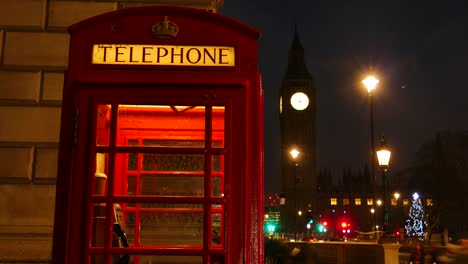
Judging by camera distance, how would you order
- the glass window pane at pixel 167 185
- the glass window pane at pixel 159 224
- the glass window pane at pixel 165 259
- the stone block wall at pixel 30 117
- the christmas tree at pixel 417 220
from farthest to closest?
the christmas tree at pixel 417 220
the stone block wall at pixel 30 117
the glass window pane at pixel 159 224
the glass window pane at pixel 167 185
the glass window pane at pixel 165 259

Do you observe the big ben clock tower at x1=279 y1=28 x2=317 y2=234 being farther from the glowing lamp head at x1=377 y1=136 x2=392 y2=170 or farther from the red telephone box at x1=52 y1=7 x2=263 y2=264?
the red telephone box at x1=52 y1=7 x2=263 y2=264

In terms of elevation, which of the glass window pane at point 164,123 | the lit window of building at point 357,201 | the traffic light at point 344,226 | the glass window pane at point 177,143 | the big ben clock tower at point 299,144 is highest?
the big ben clock tower at point 299,144

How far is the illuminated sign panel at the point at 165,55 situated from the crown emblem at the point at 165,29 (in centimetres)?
8

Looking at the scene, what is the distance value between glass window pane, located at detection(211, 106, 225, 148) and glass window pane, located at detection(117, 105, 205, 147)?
0.10 metres

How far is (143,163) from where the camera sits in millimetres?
4504

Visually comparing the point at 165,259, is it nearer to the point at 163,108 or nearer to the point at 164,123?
the point at 164,123

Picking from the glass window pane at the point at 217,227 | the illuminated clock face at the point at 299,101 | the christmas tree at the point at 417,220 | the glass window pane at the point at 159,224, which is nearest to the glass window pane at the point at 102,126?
the glass window pane at the point at 217,227

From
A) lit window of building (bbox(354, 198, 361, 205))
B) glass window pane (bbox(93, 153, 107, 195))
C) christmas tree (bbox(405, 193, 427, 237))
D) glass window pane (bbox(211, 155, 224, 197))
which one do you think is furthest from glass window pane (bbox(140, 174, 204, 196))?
lit window of building (bbox(354, 198, 361, 205))

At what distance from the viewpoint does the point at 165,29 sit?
3.84 meters

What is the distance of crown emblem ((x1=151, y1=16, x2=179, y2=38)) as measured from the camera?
3844mm

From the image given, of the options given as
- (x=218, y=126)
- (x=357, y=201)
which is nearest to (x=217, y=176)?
(x=218, y=126)

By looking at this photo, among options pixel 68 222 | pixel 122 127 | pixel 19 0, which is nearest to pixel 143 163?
pixel 122 127

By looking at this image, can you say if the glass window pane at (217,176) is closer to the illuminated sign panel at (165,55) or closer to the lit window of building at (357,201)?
the illuminated sign panel at (165,55)

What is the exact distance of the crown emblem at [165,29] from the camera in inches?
151
